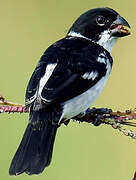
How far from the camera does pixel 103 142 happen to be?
6301 millimetres

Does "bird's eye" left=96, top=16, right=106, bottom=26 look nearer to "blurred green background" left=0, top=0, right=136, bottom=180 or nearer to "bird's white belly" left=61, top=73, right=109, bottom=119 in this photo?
"bird's white belly" left=61, top=73, right=109, bottom=119

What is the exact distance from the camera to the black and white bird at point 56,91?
4.19 meters

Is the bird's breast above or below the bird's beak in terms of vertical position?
below

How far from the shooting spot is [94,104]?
22.2 feet

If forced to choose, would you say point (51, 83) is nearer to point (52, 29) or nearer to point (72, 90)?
point (72, 90)

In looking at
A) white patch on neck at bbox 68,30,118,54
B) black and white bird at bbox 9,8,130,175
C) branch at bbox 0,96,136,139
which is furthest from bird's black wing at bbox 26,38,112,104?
branch at bbox 0,96,136,139

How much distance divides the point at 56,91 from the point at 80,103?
31cm

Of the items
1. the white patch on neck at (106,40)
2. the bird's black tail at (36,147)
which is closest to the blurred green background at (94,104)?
the white patch on neck at (106,40)

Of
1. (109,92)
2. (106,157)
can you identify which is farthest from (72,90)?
(109,92)

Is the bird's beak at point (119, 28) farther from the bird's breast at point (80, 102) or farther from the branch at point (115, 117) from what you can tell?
the branch at point (115, 117)

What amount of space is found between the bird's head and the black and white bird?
0.40 ft

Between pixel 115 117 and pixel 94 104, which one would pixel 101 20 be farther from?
pixel 94 104

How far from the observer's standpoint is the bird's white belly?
441 centimetres

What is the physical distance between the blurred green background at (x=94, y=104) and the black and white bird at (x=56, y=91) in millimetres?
1507
